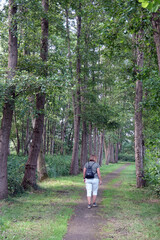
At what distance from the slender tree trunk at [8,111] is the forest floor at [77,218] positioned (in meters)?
0.82

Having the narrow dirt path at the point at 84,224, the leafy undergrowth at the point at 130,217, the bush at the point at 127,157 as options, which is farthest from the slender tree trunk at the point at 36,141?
the bush at the point at 127,157

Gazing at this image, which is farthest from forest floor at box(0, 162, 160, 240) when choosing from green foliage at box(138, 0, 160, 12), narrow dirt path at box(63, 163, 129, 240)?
green foliage at box(138, 0, 160, 12)

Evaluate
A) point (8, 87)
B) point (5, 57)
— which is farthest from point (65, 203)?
point (5, 57)

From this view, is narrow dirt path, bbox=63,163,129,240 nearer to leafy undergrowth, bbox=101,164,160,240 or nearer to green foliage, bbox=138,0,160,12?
leafy undergrowth, bbox=101,164,160,240

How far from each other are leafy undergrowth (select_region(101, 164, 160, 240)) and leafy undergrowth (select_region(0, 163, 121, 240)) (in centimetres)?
113

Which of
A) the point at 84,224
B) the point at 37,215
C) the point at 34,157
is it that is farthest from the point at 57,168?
the point at 84,224

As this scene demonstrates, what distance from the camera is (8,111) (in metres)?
9.27

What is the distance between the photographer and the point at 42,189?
11648 mm

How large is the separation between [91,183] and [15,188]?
3.46m

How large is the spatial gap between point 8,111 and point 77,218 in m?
4.68

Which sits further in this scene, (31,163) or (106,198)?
(31,163)

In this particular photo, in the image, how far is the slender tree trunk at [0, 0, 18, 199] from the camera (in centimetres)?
899

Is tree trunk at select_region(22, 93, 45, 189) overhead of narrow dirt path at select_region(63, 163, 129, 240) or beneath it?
overhead

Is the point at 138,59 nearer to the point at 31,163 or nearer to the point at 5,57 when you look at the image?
the point at 5,57
